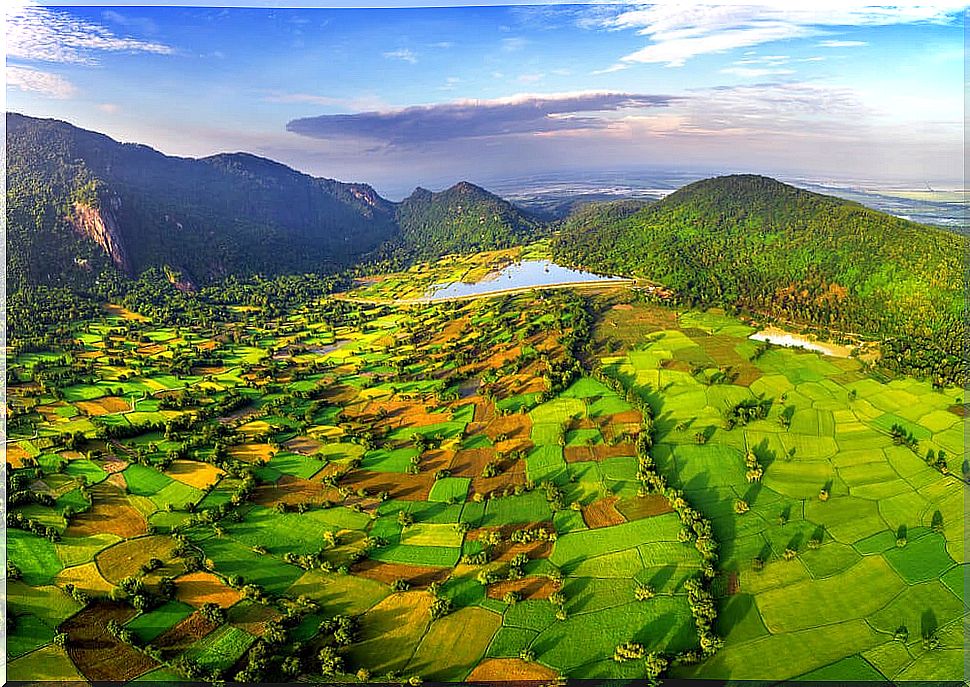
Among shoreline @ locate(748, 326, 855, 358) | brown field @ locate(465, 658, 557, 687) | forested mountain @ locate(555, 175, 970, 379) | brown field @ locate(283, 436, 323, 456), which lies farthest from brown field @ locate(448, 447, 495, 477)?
forested mountain @ locate(555, 175, 970, 379)

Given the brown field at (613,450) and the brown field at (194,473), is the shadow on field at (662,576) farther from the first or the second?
the brown field at (194,473)

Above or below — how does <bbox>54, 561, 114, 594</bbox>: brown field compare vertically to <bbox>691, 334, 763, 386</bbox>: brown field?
below

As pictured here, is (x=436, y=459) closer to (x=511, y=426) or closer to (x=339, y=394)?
(x=511, y=426)

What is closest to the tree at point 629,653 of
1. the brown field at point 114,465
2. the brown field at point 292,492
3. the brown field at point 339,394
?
the brown field at point 292,492

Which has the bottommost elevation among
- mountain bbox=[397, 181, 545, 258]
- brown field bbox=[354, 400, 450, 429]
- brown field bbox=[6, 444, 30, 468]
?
brown field bbox=[354, 400, 450, 429]

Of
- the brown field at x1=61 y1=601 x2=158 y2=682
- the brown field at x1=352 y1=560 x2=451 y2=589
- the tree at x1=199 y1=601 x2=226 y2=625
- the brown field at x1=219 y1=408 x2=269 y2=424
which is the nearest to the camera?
the brown field at x1=61 y1=601 x2=158 y2=682

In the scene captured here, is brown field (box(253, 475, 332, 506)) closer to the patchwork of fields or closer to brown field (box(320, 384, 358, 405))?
brown field (box(320, 384, 358, 405))

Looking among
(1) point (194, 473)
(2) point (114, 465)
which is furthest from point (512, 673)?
(2) point (114, 465)
